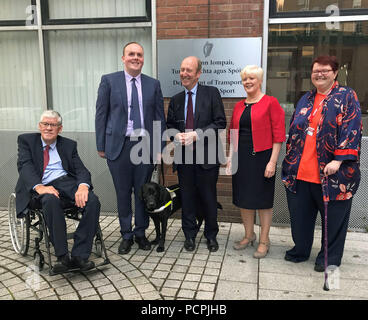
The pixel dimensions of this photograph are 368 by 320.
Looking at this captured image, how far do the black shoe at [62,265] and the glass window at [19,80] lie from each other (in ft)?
9.06

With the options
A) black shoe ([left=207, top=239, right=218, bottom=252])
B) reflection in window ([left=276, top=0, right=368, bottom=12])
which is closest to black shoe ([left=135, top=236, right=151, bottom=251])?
black shoe ([left=207, top=239, right=218, bottom=252])

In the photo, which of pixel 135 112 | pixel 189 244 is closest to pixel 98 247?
pixel 189 244

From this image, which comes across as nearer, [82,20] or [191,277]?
[191,277]

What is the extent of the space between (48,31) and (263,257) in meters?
4.05

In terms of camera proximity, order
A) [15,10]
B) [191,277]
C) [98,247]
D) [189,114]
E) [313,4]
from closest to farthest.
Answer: [191,277] → [189,114] → [98,247] → [313,4] → [15,10]

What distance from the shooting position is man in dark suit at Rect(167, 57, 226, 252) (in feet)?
11.5

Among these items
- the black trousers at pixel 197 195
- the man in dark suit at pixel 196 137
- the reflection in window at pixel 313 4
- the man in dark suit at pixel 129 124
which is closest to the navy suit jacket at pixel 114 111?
the man in dark suit at pixel 129 124

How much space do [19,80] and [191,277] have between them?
3.86m

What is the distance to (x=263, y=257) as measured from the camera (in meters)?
3.63

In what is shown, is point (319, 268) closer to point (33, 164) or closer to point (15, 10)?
point (33, 164)

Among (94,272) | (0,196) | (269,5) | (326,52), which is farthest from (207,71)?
(0,196)

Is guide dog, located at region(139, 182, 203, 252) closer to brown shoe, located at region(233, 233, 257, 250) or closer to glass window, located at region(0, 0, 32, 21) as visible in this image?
brown shoe, located at region(233, 233, 257, 250)

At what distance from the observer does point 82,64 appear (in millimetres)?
5012

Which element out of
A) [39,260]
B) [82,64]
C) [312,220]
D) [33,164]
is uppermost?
[82,64]
